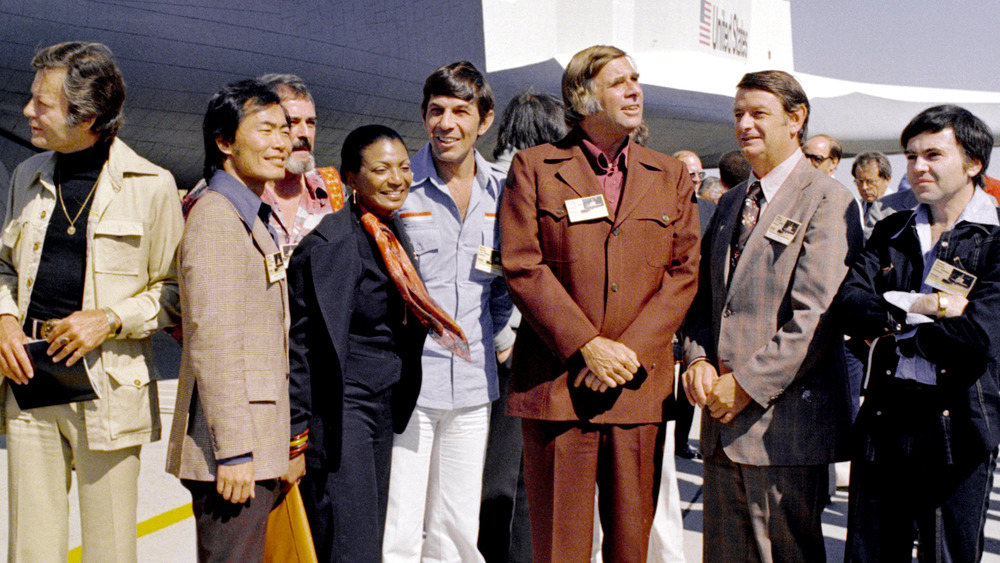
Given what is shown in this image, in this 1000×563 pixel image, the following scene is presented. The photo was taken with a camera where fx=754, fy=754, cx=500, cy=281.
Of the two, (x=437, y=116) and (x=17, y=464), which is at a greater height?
(x=437, y=116)

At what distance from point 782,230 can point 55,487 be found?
2.28 m

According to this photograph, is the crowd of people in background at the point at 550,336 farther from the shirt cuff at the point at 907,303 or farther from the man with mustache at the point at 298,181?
the man with mustache at the point at 298,181

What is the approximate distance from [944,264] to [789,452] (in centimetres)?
Answer: 70

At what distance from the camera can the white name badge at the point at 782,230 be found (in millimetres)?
2295

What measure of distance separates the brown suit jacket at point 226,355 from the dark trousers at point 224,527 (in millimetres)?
59

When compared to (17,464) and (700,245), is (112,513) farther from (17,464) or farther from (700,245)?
(700,245)

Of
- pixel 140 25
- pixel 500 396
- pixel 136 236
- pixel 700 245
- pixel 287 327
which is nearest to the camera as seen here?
pixel 287 327

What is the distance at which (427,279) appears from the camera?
258cm

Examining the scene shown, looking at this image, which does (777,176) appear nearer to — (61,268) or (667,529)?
(667,529)

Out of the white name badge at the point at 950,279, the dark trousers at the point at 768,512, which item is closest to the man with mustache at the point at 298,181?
the dark trousers at the point at 768,512

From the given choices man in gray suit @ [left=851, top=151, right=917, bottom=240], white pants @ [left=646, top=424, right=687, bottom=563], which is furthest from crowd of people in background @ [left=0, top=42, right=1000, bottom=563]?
man in gray suit @ [left=851, top=151, right=917, bottom=240]

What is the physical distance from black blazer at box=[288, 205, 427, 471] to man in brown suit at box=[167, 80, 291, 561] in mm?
86

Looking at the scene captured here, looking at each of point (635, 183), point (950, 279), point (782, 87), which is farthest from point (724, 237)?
point (950, 279)

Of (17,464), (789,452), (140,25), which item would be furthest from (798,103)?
(140,25)
